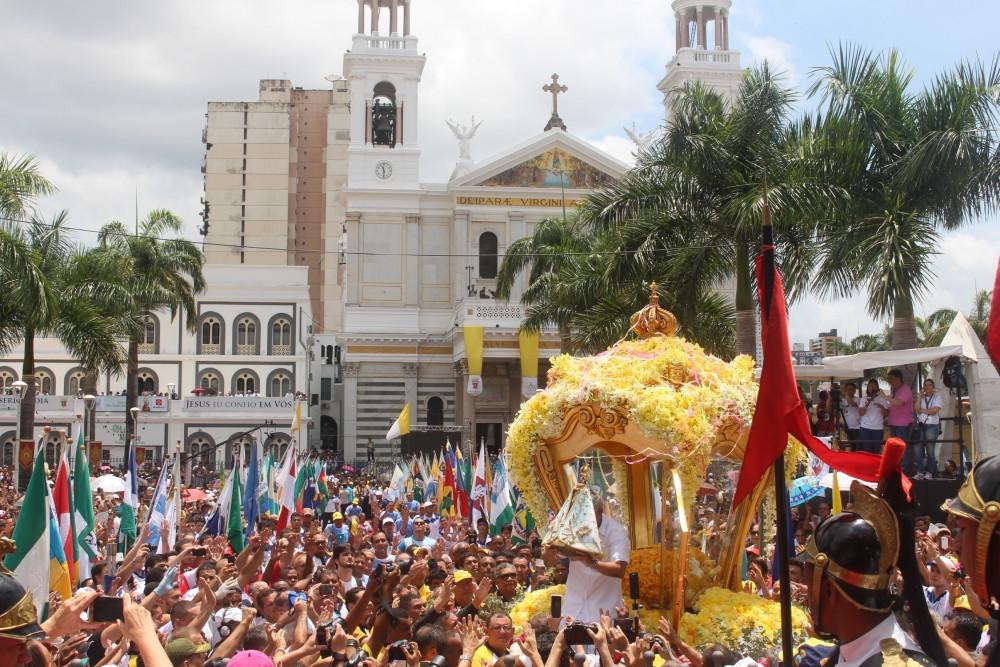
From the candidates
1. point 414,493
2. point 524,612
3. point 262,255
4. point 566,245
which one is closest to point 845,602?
point 524,612

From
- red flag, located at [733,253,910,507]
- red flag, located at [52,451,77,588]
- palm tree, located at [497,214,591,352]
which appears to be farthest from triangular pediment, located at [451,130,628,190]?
red flag, located at [733,253,910,507]

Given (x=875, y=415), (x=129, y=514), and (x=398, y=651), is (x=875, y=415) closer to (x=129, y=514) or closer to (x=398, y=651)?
(x=129, y=514)

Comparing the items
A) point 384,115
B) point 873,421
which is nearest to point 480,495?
point 873,421

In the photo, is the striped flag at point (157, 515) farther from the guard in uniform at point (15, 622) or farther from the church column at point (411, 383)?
the church column at point (411, 383)

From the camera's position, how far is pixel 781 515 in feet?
19.0

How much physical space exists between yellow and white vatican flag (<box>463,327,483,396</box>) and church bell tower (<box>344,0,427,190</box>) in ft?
28.1

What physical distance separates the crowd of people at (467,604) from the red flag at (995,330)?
385mm

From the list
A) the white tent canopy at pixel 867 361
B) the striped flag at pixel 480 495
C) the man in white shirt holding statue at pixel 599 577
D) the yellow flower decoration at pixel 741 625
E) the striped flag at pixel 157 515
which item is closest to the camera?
the man in white shirt holding statue at pixel 599 577

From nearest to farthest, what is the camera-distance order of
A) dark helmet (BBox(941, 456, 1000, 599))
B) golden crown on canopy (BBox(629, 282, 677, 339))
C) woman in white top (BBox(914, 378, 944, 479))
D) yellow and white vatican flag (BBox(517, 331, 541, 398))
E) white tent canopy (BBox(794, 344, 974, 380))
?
dark helmet (BBox(941, 456, 1000, 599))
golden crown on canopy (BBox(629, 282, 677, 339))
white tent canopy (BBox(794, 344, 974, 380))
woman in white top (BBox(914, 378, 944, 479))
yellow and white vatican flag (BBox(517, 331, 541, 398))

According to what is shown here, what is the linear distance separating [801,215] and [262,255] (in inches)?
2690

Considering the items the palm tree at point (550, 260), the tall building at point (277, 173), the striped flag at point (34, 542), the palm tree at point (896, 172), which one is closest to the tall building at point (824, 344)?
the palm tree at point (550, 260)

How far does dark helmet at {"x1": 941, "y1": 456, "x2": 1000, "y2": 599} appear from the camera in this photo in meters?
3.25

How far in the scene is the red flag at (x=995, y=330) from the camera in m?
3.59

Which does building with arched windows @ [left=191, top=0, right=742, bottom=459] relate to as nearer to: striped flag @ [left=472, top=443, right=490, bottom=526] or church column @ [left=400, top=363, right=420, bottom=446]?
church column @ [left=400, top=363, right=420, bottom=446]
